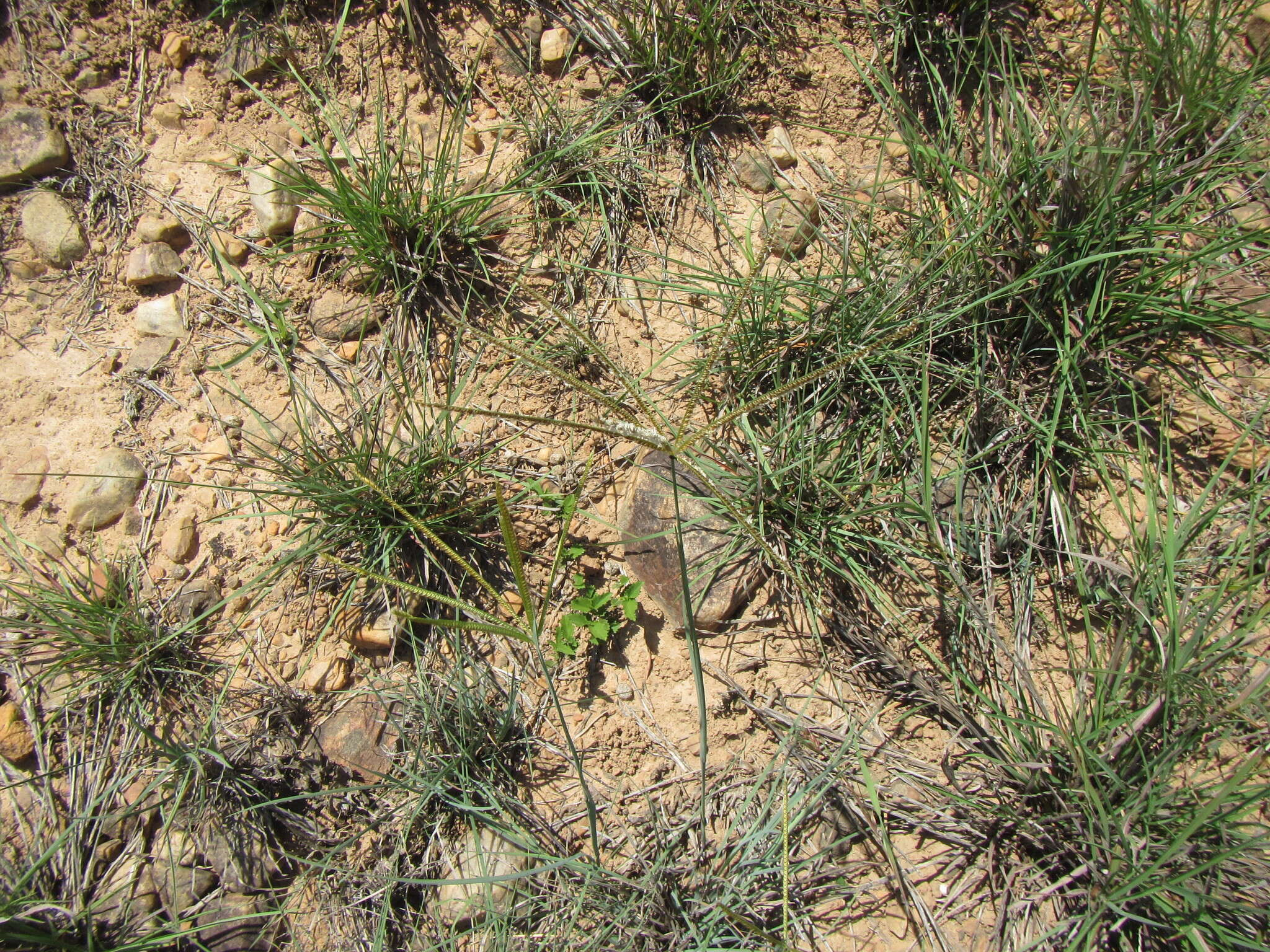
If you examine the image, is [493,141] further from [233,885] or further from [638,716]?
[233,885]

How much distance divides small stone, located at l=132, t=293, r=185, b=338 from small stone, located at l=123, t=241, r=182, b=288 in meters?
0.07

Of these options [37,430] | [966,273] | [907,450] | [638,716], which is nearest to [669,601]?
[638,716]

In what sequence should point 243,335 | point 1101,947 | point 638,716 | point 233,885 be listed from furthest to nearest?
point 243,335 → point 638,716 → point 233,885 → point 1101,947

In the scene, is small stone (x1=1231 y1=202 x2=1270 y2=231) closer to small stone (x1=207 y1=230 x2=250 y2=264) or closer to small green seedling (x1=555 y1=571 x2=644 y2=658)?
small green seedling (x1=555 y1=571 x2=644 y2=658)

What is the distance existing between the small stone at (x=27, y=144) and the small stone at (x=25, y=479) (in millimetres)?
839

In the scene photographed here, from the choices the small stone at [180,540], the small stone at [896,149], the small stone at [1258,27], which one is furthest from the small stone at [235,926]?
the small stone at [1258,27]

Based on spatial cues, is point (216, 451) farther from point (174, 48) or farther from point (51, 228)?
point (174, 48)

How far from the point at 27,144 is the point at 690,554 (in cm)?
228

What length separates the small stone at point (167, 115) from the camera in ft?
7.42

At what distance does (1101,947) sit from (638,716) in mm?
1211

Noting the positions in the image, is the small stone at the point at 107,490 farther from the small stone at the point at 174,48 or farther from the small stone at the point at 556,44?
the small stone at the point at 556,44

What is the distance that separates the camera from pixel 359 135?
226cm

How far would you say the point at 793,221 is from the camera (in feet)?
7.36

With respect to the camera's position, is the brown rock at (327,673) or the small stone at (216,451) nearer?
the brown rock at (327,673)
